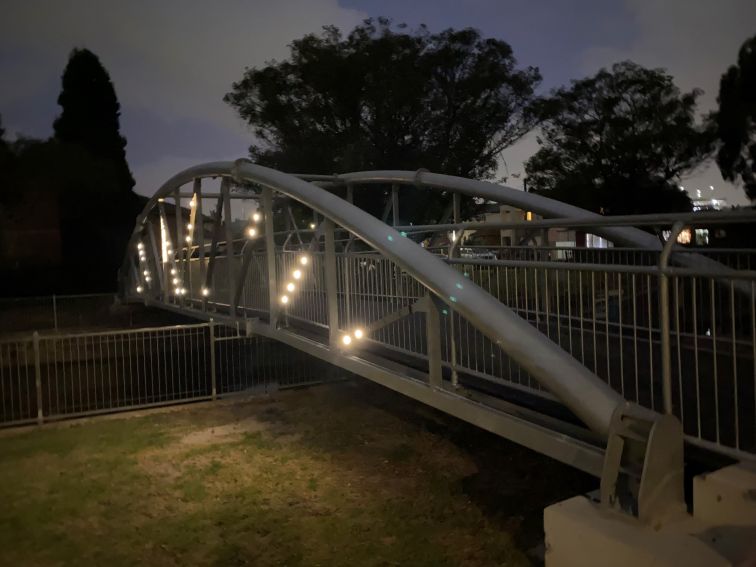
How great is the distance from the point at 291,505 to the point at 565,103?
88.0ft

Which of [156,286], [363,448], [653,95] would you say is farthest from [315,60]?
[363,448]

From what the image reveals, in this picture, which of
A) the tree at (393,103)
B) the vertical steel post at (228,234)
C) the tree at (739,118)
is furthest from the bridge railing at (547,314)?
the tree at (739,118)

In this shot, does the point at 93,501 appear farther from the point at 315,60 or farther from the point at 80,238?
the point at 80,238

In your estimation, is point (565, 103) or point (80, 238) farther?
point (80, 238)

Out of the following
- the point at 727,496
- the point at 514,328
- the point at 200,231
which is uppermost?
the point at 200,231

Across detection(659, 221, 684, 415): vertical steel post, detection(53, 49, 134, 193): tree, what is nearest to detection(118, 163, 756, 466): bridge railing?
detection(659, 221, 684, 415): vertical steel post

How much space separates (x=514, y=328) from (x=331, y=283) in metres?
3.37

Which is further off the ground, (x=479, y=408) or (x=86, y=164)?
(x=86, y=164)

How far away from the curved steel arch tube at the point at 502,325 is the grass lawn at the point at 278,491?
1.51m

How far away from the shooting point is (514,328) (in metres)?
4.78

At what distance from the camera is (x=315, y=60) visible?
24.8 metres

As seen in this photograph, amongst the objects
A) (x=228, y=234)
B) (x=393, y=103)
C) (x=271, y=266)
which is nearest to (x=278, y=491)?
(x=271, y=266)

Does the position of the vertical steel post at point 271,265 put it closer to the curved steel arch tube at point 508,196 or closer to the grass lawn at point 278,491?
the curved steel arch tube at point 508,196

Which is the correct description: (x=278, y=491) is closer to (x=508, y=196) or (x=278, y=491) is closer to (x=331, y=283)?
(x=331, y=283)
